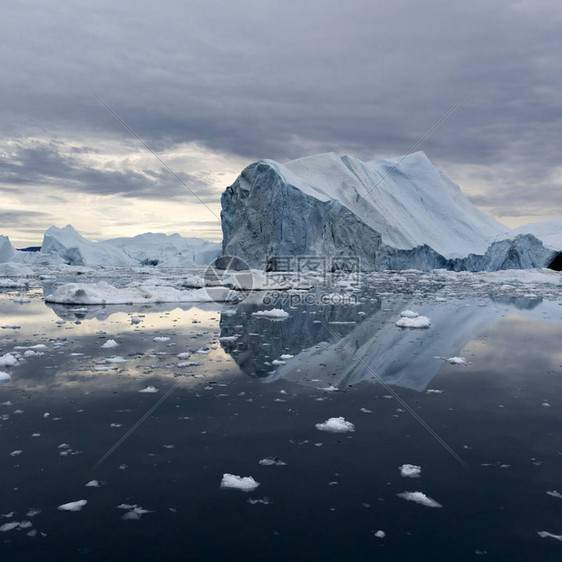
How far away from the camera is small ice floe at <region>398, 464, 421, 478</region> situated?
299 cm

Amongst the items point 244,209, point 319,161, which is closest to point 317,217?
point 244,209

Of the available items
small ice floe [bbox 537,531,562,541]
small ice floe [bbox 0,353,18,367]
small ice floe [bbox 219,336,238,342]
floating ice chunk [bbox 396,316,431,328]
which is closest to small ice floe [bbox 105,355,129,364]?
small ice floe [bbox 0,353,18,367]

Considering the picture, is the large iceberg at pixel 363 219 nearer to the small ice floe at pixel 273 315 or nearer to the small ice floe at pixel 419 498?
the small ice floe at pixel 273 315

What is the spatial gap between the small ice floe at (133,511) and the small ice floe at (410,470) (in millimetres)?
1535

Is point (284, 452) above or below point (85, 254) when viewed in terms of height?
below

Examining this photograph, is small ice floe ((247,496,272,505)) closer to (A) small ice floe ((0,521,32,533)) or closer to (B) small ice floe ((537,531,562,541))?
(A) small ice floe ((0,521,32,533))

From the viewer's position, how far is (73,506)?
2.58 metres

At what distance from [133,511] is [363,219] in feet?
121

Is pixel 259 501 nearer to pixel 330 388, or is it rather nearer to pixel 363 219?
pixel 330 388

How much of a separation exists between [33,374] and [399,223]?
39224 millimetres

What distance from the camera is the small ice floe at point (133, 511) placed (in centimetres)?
252

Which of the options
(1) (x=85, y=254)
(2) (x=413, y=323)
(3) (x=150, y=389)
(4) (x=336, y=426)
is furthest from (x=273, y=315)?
(1) (x=85, y=254)

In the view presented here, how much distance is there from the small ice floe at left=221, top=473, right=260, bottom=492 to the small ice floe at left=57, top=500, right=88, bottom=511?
2.50 ft

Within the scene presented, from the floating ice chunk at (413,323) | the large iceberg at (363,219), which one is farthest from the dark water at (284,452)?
the large iceberg at (363,219)
